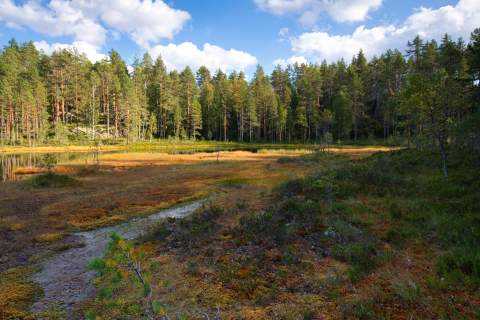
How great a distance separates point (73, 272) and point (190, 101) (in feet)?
310

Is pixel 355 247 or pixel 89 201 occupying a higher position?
pixel 355 247

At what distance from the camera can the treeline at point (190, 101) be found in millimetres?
77062

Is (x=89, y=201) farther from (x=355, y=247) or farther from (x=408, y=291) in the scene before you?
(x=408, y=291)

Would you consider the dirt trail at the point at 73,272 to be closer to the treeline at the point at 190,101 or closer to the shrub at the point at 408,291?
the shrub at the point at 408,291

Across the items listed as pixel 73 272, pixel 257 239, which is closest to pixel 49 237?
pixel 73 272

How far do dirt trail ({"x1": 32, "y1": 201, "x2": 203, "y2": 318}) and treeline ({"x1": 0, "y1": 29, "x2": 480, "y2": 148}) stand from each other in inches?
2095

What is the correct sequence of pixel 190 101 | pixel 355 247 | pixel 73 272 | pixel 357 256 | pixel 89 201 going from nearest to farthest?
pixel 357 256 < pixel 355 247 < pixel 73 272 < pixel 89 201 < pixel 190 101

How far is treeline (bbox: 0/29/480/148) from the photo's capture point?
3034 inches

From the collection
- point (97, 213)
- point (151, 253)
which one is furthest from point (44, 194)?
point (151, 253)

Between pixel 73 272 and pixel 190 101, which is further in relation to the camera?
pixel 190 101

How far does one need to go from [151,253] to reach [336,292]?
6.59 m

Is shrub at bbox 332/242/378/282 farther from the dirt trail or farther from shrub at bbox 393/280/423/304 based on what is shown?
the dirt trail

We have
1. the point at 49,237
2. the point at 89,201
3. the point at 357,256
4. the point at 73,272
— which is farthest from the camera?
the point at 89,201

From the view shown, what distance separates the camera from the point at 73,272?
31.9 feet
